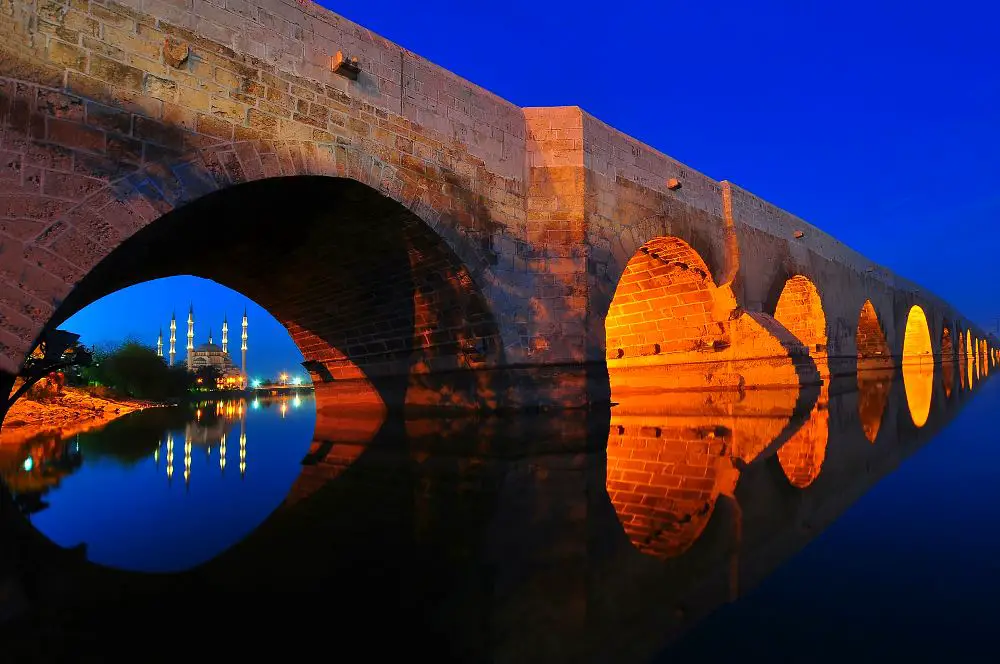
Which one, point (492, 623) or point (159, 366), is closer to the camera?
point (492, 623)

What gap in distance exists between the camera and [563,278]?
8.58 m

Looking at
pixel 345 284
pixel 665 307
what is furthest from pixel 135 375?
pixel 665 307

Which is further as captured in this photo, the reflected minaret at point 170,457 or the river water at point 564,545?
the reflected minaret at point 170,457

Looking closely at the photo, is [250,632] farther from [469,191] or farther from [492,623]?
[469,191]

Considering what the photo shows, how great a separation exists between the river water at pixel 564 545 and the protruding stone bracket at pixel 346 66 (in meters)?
4.45

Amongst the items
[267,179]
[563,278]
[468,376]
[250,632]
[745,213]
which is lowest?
[250,632]

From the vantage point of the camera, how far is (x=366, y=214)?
7305mm

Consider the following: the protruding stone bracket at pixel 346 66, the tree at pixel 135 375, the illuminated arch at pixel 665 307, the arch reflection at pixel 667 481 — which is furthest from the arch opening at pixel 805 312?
the tree at pixel 135 375

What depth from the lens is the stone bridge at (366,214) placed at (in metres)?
4.46

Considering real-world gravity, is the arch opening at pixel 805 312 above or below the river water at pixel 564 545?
above

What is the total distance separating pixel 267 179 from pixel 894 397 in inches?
427

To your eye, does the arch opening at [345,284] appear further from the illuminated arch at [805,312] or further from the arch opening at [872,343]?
the arch opening at [872,343]

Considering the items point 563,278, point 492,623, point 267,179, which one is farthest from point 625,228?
point 492,623

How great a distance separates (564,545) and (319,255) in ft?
22.8
